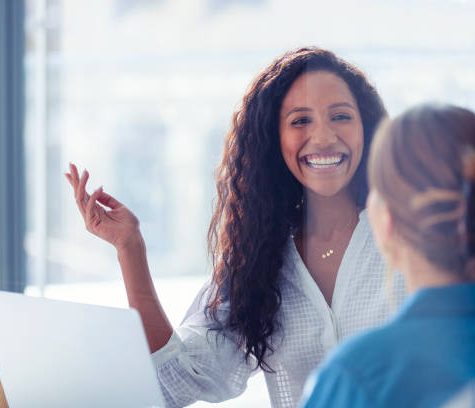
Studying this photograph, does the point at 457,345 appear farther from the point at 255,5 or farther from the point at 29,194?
the point at 29,194

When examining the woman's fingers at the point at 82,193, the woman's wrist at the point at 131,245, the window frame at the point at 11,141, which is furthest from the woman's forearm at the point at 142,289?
the window frame at the point at 11,141

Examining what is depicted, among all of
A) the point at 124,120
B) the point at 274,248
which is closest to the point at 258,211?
the point at 274,248

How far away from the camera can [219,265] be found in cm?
149

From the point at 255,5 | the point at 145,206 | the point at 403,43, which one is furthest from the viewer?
the point at 145,206

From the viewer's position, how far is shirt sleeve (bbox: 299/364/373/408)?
2.50 feet

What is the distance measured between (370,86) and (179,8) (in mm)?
1353

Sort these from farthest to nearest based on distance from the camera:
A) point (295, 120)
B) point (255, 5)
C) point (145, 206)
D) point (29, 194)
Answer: point (29, 194), point (145, 206), point (255, 5), point (295, 120)

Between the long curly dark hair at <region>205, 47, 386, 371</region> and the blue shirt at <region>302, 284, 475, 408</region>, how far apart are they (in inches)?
25.2

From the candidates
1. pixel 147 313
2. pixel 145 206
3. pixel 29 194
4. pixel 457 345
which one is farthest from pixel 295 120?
pixel 29 194

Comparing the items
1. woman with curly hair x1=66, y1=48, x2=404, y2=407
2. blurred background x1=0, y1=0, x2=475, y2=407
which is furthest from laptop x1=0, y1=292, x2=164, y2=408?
blurred background x1=0, y1=0, x2=475, y2=407

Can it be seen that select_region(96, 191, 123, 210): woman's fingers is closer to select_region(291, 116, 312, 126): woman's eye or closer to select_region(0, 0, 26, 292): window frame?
select_region(291, 116, 312, 126): woman's eye

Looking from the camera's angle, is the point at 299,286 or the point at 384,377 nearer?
the point at 384,377

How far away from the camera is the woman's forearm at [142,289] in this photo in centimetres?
144

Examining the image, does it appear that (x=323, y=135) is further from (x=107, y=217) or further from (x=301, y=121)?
(x=107, y=217)
